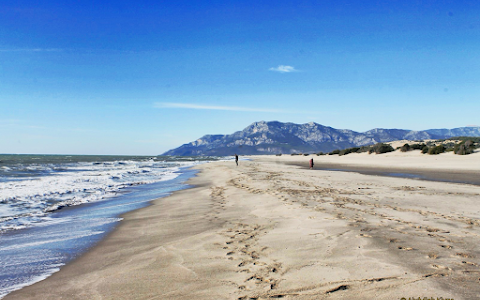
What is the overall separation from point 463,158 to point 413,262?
29453 millimetres

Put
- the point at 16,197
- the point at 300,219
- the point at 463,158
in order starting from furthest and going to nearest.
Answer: the point at 463,158 → the point at 16,197 → the point at 300,219

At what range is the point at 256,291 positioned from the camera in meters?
3.24

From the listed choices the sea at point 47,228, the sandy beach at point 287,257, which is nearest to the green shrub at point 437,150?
the sandy beach at point 287,257

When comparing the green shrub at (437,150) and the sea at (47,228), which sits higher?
the green shrub at (437,150)

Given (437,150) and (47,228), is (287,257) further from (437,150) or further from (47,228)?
(437,150)

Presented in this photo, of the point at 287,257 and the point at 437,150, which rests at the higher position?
the point at 437,150

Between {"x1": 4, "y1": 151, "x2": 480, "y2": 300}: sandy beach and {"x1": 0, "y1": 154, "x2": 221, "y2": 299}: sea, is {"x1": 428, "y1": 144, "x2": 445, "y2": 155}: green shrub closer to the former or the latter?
{"x1": 4, "y1": 151, "x2": 480, "y2": 300}: sandy beach

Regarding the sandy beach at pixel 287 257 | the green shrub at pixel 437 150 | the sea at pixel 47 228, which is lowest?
the sea at pixel 47 228

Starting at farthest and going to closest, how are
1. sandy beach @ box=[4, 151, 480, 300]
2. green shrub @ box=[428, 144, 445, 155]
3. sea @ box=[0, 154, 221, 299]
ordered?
green shrub @ box=[428, 144, 445, 155] → sea @ box=[0, 154, 221, 299] → sandy beach @ box=[4, 151, 480, 300]

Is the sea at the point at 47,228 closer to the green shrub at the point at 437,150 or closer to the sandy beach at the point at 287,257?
the sandy beach at the point at 287,257

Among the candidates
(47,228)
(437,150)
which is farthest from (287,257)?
(437,150)

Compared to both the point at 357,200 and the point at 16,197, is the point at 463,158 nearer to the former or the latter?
the point at 357,200

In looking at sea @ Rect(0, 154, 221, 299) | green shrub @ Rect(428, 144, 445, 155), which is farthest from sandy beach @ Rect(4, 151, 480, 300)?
green shrub @ Rect(428, 144, 445, 155)

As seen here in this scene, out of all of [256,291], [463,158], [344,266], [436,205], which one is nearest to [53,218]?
[256,291]
